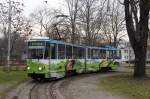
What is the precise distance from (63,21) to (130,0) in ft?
90.3

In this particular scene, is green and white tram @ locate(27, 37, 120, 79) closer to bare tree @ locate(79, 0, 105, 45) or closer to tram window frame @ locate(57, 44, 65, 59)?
tram window frame @ locate(57, 44, 65, 59)

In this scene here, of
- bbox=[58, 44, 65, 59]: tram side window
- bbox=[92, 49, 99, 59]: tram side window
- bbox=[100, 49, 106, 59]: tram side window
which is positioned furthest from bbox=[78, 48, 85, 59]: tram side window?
bbox=[58, 44, 65, 59]: tram side window

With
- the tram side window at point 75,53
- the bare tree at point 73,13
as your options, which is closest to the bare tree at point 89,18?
the bare tree at point 73,13

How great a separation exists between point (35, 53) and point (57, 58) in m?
1.95

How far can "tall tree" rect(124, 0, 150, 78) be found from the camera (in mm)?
30608

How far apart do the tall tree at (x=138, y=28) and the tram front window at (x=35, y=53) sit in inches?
315

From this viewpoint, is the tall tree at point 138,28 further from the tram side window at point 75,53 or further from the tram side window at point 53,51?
the tram side window at point 53,51

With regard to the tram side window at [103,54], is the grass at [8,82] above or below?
below

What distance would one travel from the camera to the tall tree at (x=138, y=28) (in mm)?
30608

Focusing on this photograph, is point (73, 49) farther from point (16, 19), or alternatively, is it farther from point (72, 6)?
point (72, 6)

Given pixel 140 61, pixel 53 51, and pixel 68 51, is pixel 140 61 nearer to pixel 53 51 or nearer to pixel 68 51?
pixel 68 51

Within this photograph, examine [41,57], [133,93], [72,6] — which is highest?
[72,6]

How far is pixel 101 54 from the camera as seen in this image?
41.5 metres

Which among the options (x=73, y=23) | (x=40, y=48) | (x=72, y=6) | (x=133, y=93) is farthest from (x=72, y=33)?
(x=133, y=93)
